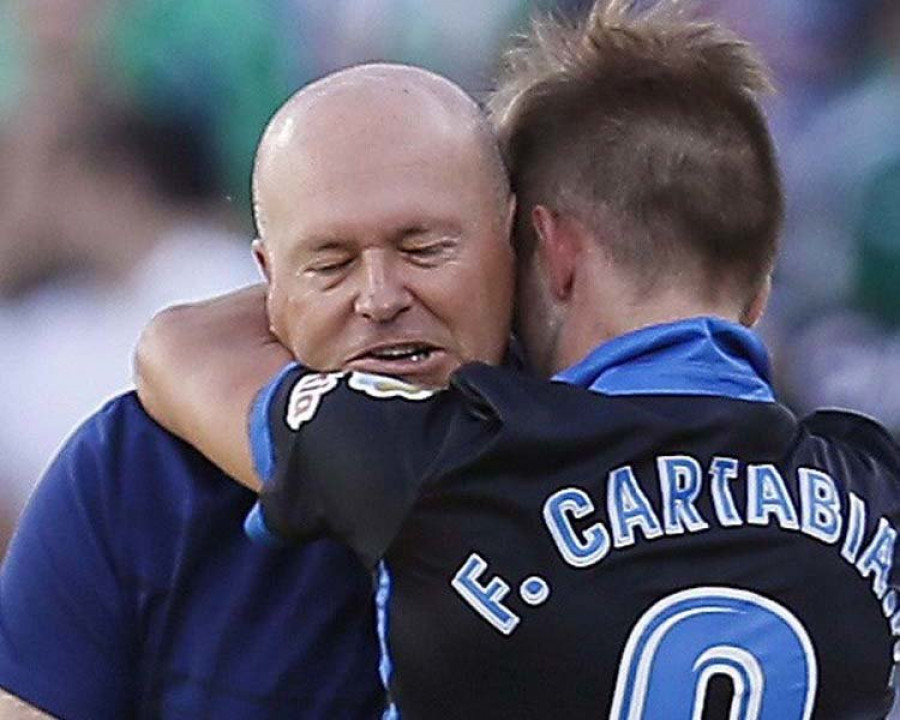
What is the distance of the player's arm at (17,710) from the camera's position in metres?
1.78

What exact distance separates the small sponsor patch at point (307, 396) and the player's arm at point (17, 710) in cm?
36

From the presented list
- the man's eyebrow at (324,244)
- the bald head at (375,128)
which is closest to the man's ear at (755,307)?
the bald head at (375,128)

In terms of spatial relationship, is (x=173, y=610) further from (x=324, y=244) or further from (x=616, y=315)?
(x=616, y=315)

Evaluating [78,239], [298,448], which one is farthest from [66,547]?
[78,239]

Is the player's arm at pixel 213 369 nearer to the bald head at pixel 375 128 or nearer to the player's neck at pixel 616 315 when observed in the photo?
the bald head at pixel 375 128

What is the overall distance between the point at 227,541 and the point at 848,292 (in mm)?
1757

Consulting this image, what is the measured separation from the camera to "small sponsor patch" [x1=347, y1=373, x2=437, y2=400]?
1617mm

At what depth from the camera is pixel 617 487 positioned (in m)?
1.59

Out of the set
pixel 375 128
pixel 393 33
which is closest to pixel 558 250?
pixel 375 128

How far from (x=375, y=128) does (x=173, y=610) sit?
1.42 ft

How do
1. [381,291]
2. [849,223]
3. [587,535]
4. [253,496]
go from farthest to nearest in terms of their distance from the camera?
[849,223]
[253,496]
[381,291]
[587,535]

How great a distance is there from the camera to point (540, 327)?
176cm

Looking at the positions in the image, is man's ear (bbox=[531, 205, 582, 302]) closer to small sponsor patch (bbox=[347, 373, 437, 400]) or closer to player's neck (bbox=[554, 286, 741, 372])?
player's neck (bbox=[554, 286, 741, 372])

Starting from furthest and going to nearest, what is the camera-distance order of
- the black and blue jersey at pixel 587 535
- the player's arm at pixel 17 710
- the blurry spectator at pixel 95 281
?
the blurry spectator at pixel 95 281
the player's arm at pixel 17 710
the black and blue jersey at pixel 587 535
